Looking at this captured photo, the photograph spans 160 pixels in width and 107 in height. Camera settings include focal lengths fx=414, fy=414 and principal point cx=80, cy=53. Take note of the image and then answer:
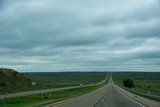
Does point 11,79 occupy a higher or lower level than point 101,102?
higher

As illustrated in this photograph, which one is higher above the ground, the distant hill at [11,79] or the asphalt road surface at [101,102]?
the distant hill at [11,79]

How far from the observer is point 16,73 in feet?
306

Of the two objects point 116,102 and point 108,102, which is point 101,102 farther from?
point 116,102

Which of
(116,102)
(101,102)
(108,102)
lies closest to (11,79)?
(101,102)

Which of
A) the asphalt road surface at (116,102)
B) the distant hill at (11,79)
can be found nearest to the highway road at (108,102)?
the asphalt road surface at (116,102)

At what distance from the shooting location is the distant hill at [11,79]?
79762 millimetres

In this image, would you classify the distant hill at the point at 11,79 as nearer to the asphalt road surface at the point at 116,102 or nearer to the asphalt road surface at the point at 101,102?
the asphalt road surface at the point at 101,102

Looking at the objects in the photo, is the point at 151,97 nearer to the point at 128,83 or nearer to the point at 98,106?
the point at 98,106

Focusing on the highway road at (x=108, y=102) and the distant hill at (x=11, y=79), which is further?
the distant hill at (x=11, y=79)

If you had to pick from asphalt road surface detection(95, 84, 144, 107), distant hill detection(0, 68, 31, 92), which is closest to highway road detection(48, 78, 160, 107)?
asphalt road surface detection(95, 84, 144, 107)

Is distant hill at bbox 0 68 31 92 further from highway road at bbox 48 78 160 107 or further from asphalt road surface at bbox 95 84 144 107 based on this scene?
asphalt road surface at bbox 95 84 144 107

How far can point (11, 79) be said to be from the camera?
86062 mm

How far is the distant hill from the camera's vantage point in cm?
7976

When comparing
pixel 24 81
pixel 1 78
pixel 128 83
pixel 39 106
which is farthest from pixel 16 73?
pixel 39 106
